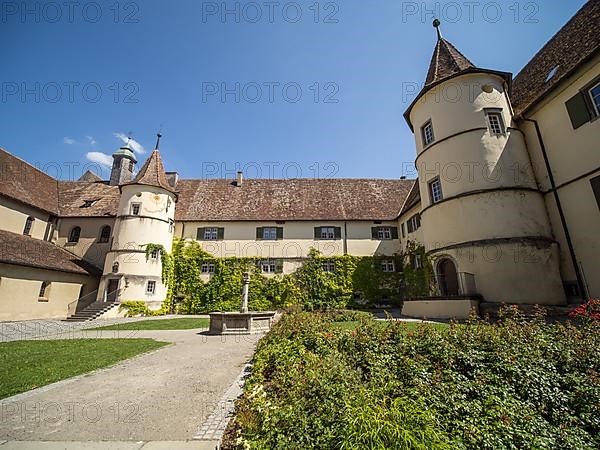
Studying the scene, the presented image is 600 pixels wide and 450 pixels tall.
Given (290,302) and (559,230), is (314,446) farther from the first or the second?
(290,302)

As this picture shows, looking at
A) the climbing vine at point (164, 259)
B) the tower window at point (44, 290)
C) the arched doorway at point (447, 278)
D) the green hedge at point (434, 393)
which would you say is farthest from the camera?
the climbing vine at point (164, 259)

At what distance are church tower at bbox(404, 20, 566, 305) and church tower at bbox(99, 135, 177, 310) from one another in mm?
20322

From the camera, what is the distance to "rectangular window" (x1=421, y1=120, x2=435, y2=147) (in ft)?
53.6

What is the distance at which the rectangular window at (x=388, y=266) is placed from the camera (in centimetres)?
2316

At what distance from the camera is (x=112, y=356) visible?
7.91 m

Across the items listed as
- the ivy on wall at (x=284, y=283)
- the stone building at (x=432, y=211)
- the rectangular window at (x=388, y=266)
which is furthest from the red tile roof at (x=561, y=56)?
the rectangular window at (x=388, y=266)

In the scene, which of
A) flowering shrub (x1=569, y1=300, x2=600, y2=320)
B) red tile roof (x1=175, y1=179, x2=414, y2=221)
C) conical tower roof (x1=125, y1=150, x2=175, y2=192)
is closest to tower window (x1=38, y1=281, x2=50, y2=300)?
conical tower roof (x1=125, y1=150, x2=175, y2=192)

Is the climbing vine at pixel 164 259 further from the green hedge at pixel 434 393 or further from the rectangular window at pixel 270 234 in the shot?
the green hedge at pixel 434 393

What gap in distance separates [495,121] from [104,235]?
3079cm

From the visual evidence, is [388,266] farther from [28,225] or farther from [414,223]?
[28,225]

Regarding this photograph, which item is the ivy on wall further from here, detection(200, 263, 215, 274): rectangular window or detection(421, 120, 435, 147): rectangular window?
detection(421, 120, 435, 147): rectangular window

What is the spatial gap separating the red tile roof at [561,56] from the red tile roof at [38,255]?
101 feet

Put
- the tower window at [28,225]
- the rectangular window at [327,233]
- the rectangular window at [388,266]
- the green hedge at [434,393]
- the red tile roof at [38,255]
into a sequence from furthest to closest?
the rectangular window at [327,233]
the rectangular window at [388,266]
the tower window at [28,225]
the red tile roof at [38,255]
the green hedge at [434,393]

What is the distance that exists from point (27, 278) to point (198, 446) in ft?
72.2
